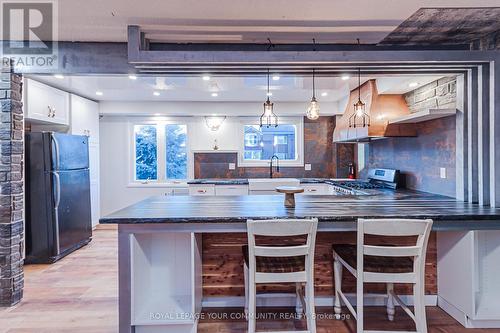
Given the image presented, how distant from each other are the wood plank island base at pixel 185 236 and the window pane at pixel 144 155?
11.6 ft

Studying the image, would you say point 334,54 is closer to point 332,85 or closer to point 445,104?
point 445,104

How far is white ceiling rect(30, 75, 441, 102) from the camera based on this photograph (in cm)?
375

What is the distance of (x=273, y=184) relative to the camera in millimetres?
5023

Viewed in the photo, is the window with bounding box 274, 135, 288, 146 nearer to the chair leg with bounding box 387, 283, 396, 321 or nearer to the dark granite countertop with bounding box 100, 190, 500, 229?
the dark granite countertop with bounding box 100, 190, 500, 229

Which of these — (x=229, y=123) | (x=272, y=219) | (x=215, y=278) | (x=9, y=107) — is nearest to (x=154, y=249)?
(x=215, y=278)

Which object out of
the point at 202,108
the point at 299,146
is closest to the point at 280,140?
the point at 299,146

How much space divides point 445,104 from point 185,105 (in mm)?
4027

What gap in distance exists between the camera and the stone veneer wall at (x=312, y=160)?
582cm

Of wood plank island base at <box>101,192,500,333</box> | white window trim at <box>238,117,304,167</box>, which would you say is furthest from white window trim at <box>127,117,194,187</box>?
wood plank island base at <box>101,192,500,333</box>

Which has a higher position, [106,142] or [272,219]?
[106,142]

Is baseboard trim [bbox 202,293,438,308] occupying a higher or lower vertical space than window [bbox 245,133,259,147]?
lower

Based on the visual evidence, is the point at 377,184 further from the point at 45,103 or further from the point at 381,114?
the point at 45,103

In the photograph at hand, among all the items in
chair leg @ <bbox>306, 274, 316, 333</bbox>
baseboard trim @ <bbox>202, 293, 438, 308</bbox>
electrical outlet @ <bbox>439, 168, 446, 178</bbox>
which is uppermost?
electrical outlet @ <bbox>439, 168, 446, 178</bbox>

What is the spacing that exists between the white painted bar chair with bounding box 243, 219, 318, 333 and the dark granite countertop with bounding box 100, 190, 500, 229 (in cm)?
18
